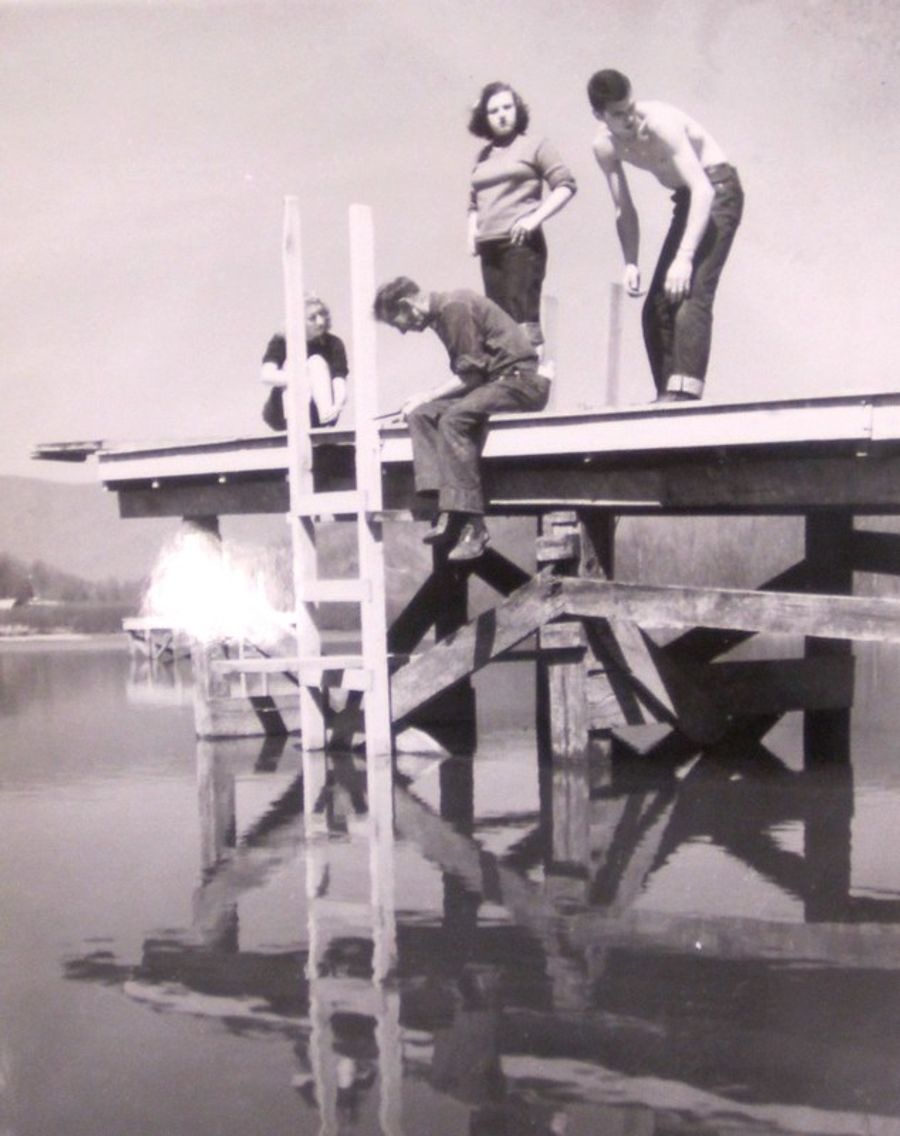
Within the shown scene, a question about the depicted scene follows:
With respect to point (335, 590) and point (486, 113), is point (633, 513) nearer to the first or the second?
point (335, 590)

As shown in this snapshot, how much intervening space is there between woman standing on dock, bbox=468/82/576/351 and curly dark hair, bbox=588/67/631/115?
29.0 inches

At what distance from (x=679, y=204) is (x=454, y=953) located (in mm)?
4143

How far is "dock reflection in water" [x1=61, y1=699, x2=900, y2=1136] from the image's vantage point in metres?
3.25

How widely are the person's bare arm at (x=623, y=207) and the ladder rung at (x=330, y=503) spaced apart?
1.79m

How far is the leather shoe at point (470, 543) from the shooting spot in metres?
7.02

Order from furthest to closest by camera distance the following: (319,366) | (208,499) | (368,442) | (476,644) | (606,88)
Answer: (208,499) → (319,366) → (476,644) → (368,442) → (606,88)

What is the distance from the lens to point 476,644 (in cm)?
809

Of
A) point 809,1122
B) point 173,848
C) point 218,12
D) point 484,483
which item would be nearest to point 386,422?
point 484,483

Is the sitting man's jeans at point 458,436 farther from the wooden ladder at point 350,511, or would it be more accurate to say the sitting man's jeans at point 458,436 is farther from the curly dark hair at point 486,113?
the curly dark hair at point 486,113

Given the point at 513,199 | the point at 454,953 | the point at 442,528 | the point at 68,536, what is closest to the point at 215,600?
the point at 442,528

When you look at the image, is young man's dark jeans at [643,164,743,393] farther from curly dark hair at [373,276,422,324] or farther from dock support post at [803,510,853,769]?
dock support post at [803,510,853,769]

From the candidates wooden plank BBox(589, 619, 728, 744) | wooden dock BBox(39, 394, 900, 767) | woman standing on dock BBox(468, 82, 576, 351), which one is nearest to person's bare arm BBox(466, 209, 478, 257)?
woman standing on dock BBox(468, 82, 576, 351)

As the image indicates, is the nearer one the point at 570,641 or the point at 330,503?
the point at 570,641

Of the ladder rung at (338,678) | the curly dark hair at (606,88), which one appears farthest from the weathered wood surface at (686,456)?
the curly dark hair at (606,88)
